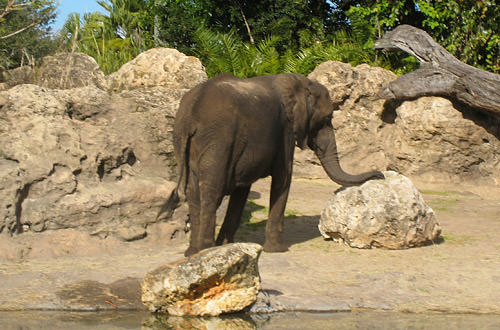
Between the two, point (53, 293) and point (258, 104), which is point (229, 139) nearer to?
point (258, 104)

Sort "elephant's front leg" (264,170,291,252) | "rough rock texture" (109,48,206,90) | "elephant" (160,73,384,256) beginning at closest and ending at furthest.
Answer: "elephant" (160,73,384,256) → "elephant's front leg" (264,170,291,252) → "rough rock texture" (109,48,206,90)

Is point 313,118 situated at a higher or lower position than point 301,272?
higher

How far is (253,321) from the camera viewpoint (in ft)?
19.8

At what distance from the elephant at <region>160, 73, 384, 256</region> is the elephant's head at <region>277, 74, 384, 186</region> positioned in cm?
1

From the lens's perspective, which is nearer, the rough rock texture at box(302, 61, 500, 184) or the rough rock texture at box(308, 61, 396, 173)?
the rough rock texture at box(302, 61, 500, 184)

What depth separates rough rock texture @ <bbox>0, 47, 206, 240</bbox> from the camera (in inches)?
321

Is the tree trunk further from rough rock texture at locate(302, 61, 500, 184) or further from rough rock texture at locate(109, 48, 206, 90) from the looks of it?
rough rock texture at locate(109, 48, 206, 90)

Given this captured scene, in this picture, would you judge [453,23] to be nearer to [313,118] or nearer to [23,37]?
[313,118]

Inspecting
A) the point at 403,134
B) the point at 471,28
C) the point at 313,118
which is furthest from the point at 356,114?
the point at 313,118

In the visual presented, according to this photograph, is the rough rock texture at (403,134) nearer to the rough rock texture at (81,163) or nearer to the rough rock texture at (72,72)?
Answer: the rough rock texture at (72,72)

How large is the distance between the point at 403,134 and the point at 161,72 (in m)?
4.48

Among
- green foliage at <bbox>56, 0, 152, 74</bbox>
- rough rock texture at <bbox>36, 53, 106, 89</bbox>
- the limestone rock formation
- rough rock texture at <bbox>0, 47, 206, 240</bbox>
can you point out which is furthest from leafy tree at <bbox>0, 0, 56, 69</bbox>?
rough rock texture at <bbox>0, 47, 206, 240</bbox>

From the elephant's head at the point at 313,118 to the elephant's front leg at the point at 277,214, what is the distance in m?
0.55

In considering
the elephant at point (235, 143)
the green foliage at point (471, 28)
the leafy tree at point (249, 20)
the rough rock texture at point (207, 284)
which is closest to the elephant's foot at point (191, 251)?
the elephant at point (235, 143)
